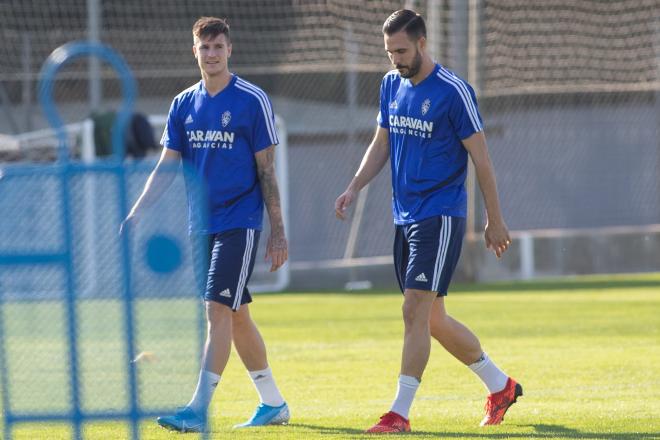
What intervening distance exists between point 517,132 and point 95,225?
17.5 m

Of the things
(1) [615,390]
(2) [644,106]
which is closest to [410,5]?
(2) [644,106]

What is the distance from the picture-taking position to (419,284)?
280 inches

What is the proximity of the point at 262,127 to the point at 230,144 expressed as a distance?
0.19 meters

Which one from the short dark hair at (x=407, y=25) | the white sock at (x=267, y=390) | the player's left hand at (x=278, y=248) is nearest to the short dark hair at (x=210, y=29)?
the short dark hair at (x=407, y=25)

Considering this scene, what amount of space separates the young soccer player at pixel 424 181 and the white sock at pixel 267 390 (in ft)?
2.43

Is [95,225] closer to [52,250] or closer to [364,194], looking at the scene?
[52,250]

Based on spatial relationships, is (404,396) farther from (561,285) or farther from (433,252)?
(561,285)

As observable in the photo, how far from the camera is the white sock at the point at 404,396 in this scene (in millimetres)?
6988

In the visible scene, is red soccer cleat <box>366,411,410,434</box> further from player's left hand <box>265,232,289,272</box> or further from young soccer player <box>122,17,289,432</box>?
player's left hand <box>265,232,289,272</box>

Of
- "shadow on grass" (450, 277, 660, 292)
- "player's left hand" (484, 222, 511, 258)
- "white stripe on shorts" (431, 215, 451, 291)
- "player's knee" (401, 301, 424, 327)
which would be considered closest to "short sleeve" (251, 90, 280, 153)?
"white stripe on shorts" (431, 215, 451, 291)

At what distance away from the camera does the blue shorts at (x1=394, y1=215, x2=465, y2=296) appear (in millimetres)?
7113

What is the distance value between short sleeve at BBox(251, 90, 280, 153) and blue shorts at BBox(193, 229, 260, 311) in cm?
47

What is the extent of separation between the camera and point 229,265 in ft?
23.5

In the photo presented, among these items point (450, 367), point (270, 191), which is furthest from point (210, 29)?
point (450, 367)
